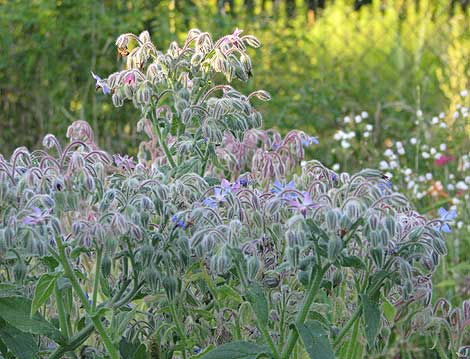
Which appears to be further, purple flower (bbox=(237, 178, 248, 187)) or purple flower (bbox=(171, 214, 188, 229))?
purple flower (bbox=(237, 178, 248, 187))

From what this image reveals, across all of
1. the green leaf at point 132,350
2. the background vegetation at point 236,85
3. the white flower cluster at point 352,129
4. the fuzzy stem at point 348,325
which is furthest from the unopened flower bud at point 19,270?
the background vegetation at point 236,85

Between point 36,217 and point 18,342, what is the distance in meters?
0.28

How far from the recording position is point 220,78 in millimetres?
5328

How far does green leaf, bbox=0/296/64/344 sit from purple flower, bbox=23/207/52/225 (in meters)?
0.20

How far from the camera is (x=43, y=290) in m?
1.69

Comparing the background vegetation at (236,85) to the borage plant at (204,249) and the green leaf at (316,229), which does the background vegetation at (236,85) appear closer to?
the borage plant at (204,249)

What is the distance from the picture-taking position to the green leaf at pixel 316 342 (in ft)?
5.34

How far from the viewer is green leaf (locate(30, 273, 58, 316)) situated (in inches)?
65.9

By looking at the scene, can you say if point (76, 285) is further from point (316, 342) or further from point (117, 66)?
point (117, 66)

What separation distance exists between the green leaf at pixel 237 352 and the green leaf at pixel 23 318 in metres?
0.31

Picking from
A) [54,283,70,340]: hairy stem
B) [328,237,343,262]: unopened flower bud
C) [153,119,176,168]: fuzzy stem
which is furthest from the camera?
[153,119,176,168]: fuzzy stem

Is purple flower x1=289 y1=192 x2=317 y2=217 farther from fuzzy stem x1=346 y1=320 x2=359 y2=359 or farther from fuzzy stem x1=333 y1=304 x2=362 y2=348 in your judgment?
fuzzy stem x1=346 y1=320 x2=359 y2=359

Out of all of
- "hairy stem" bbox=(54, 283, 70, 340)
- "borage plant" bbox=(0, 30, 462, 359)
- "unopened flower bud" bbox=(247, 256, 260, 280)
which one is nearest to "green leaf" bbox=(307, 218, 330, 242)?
"borage plant" bbox=(0, 30, 462, 359)

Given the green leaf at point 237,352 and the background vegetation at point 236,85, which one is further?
the background vegetation at point 236,85
